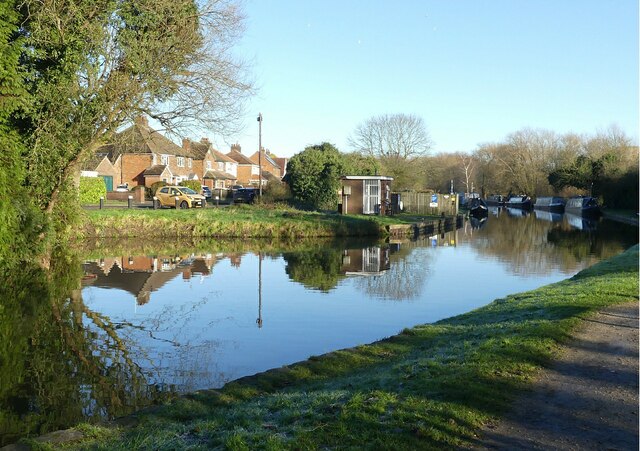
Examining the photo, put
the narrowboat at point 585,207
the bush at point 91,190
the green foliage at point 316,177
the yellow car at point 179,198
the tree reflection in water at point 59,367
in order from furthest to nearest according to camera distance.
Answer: the narrowboat at point 585,207, the green foliage at point 316,177, the yellow car at point 179,198, the bush at point 91,190, the tree reflection in water at point 59,367

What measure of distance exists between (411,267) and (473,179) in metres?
99.1

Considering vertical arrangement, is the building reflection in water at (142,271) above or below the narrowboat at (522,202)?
below

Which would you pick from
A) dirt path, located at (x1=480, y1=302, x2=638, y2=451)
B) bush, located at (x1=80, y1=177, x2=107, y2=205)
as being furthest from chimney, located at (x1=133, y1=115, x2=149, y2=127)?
bush, located at (x1=80, y1=177, x2=107, y2=205)

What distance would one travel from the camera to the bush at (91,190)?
4222cm

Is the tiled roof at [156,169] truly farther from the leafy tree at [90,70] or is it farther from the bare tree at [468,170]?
the bare tree at [468,170]

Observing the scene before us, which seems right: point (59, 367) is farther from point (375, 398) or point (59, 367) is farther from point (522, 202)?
point (522, 202)

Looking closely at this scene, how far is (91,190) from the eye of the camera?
43.0 meters

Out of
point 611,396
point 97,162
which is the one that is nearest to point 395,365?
point 611,396

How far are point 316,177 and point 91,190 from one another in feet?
51.2

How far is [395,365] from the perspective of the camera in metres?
8.18

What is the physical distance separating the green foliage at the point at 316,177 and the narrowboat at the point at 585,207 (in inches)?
1369

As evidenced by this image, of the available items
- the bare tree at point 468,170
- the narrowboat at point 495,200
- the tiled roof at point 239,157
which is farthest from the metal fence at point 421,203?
the bare tree at point 468,170

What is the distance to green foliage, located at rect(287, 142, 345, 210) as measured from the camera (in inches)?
1780

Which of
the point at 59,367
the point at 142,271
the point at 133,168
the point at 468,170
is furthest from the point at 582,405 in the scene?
the point at 468,170
